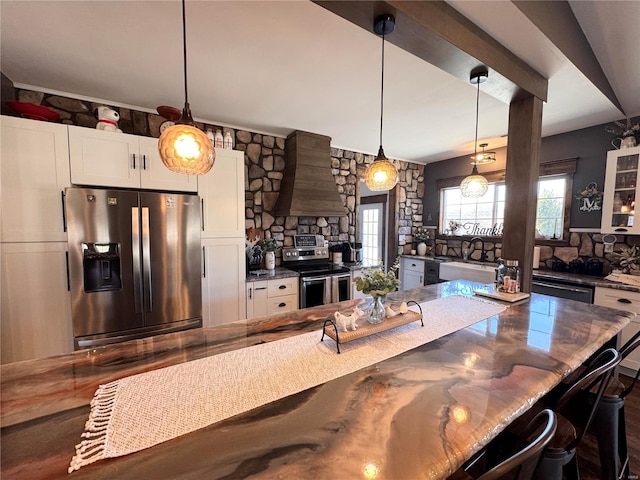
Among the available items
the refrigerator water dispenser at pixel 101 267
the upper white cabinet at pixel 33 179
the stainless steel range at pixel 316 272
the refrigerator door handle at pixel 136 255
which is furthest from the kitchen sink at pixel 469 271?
the upper white cabinet at pixel 33 179

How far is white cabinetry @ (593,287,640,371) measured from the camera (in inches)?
96.3

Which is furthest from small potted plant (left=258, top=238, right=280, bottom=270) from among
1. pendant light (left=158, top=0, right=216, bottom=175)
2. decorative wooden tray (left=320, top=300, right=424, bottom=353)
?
pendant light (left=158, top=0, right=216, bottom=175)

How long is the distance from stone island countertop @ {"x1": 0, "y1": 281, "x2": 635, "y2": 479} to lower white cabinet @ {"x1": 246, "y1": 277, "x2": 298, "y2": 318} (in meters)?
1.51

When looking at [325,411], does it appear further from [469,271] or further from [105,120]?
[469,271]

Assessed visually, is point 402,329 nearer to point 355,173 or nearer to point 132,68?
point 132,68

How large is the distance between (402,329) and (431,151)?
11.7ft

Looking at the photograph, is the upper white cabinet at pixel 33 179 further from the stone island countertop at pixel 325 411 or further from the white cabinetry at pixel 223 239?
the stone island countertop at pixel 325 411

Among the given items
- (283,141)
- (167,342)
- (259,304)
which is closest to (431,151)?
(283,141)

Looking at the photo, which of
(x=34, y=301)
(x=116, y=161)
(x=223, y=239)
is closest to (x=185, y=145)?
(x=116, y=161)

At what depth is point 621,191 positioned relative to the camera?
8.99 ft

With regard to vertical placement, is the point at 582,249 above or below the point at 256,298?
above

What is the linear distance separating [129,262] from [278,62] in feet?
6.40

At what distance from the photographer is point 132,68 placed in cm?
201

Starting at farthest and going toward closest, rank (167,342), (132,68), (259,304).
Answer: (259,304), (132,68), (167,342)
